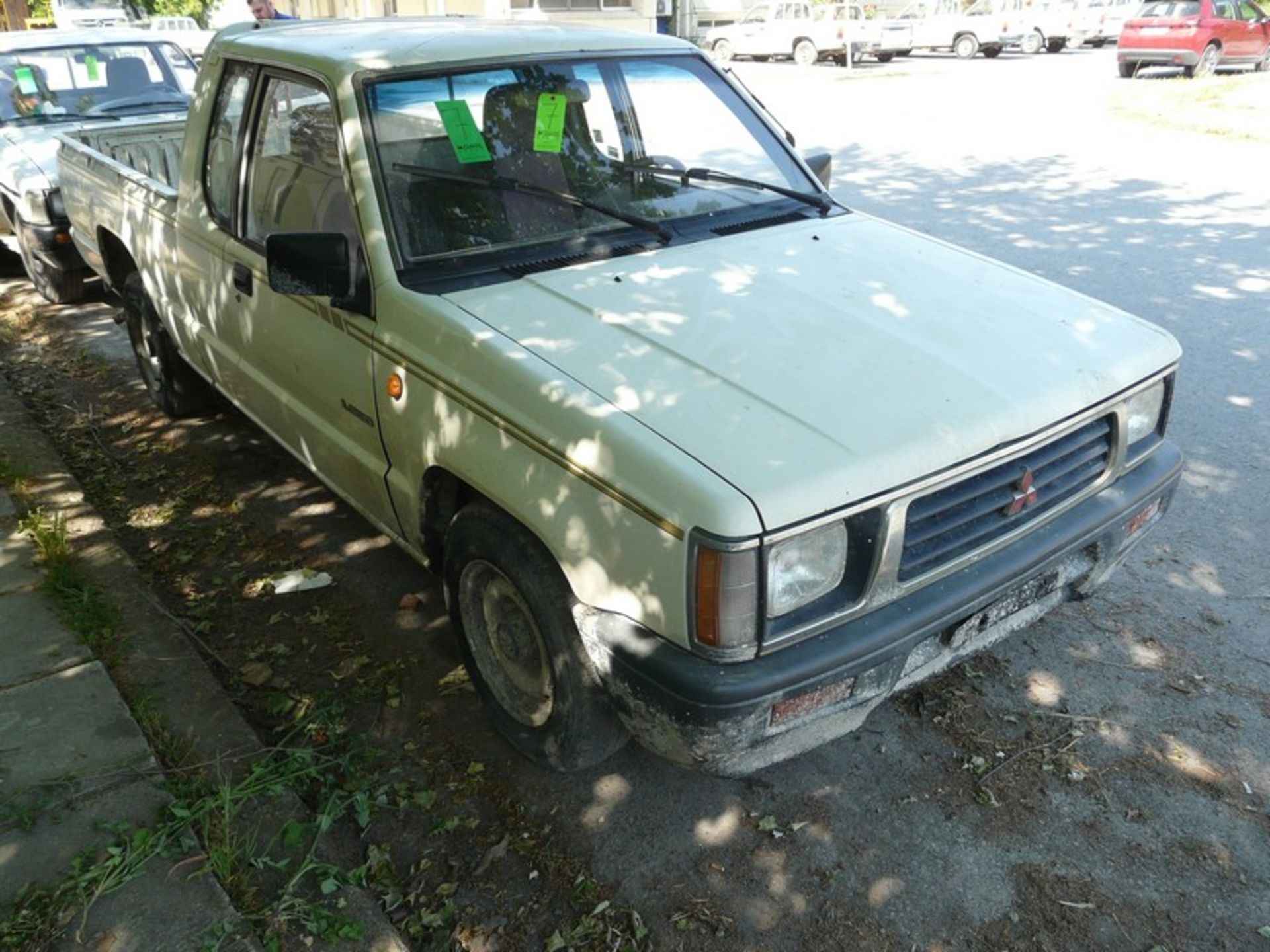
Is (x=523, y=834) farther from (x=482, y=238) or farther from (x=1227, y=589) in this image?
(x=1227, y=589)

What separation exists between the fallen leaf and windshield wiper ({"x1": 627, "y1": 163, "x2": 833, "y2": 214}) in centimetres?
227

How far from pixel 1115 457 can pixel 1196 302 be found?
4.93 metres

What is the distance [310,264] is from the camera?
3.19 metres

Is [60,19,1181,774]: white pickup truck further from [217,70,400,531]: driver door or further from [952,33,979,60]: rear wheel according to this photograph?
[952,33,979,60]: rear wheel

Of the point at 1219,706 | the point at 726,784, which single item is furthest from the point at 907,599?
the point at 1219,706

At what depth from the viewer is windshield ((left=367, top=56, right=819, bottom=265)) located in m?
3.42

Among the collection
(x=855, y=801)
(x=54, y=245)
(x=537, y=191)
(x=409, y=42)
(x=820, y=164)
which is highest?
(x=409, y=42)

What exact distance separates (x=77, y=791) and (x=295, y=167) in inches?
89.9

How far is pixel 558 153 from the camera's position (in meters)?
3.69

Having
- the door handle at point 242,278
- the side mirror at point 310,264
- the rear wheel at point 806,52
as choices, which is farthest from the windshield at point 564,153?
the rear wheel at point 806,52

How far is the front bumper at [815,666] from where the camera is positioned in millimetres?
2455

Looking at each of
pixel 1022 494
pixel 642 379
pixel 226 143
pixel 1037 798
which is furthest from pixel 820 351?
pixel 226 143

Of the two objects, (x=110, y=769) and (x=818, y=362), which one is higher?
(x=818, y=362)

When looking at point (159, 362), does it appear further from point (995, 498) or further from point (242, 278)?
point (995, 498)
